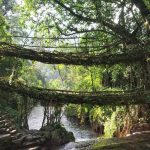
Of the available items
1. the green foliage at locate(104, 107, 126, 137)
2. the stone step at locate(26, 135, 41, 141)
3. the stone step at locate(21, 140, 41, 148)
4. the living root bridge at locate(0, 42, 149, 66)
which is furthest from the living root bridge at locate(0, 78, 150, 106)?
the green foliage at locate(104, 107, 126, 137)

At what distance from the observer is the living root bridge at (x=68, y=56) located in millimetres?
11336

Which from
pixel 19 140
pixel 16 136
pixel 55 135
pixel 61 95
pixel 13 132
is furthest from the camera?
pixel 55 135

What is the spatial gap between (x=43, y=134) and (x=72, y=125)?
1535 cm

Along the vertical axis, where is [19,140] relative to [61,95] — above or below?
below

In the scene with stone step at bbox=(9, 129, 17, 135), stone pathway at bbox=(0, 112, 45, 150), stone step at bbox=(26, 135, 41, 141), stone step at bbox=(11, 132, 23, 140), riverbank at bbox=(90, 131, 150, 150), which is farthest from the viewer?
stone step at bbox=(9, 129, 17, 135)

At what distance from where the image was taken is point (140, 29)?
16750mm

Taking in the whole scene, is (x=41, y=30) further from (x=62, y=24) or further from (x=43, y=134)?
(x=43, y=134)

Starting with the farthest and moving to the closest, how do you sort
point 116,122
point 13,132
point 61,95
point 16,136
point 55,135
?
point 116,122 → point 55,135 → point 13,132 → point 61,95 → point 16,136

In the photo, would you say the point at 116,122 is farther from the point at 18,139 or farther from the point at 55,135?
the point at 18,139

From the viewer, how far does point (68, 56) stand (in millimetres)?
11641

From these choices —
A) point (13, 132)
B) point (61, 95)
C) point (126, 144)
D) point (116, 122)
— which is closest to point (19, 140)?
point (13, 132)

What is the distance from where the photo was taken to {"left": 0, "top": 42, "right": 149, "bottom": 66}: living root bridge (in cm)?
1134

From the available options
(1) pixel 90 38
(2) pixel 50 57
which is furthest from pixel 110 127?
(2) pixel 50 57

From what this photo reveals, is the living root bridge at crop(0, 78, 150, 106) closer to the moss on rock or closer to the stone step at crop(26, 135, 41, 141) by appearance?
the stone step at crop(26, 135, 41, 141)
